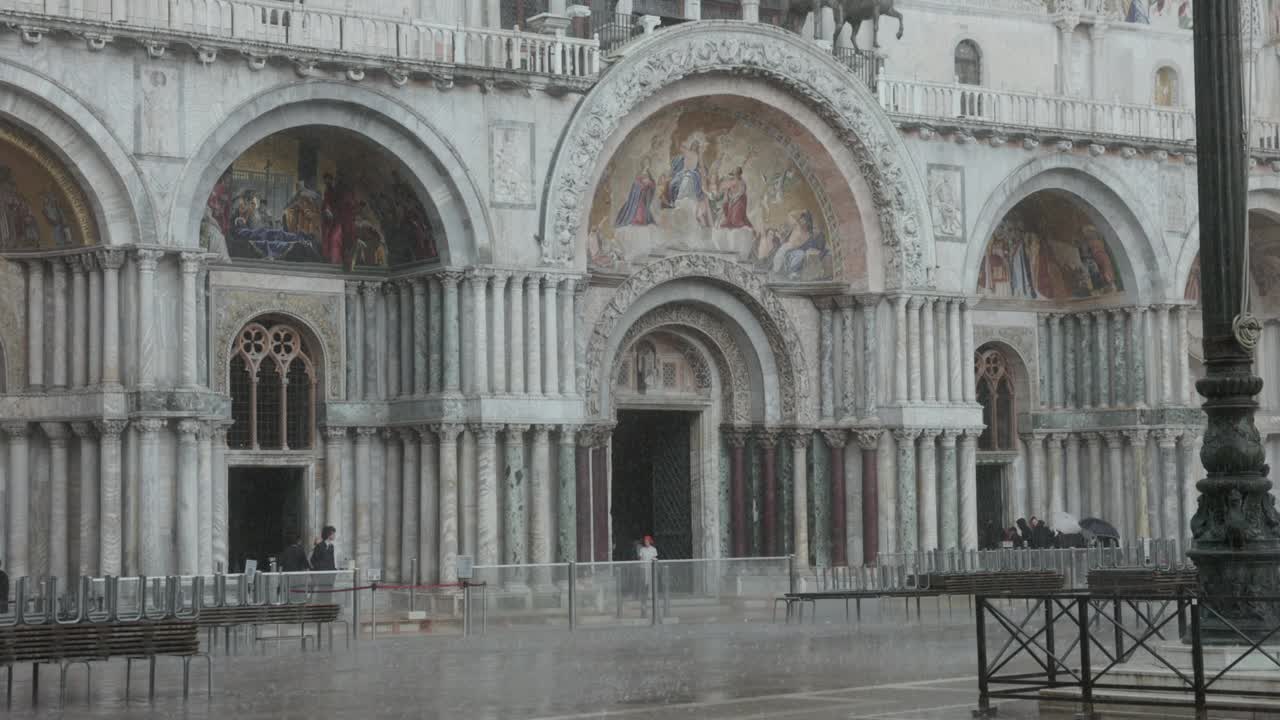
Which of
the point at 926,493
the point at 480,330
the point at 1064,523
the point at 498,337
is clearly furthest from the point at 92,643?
the point at 1064,523

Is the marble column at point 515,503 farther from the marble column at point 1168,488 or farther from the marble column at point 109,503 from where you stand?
the marble column at point 1168,488

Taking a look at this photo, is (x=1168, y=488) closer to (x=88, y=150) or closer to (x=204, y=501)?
(x=204, y=501)

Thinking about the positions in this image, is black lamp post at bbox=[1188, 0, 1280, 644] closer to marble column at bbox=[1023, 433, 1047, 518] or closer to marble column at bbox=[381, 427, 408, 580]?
marble column at bbox=[381, 427, 408, 580]

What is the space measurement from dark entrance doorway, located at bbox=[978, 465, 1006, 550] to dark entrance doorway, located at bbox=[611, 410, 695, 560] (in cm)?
774

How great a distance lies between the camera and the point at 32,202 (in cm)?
3070

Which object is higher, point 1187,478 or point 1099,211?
point 1099,211

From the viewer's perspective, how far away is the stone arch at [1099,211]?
40031 mm

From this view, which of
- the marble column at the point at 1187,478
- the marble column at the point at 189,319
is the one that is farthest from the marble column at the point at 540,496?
the marble column at the point at 1187,478

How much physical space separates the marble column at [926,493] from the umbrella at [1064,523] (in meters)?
3.59

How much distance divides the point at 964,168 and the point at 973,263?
185 cm

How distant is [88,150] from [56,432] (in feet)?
14.0

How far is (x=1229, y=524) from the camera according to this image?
1709 centimetres

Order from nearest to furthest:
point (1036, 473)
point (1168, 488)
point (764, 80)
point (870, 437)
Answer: point (764, 80) < point (870, 437) < point (1168, 488) < point (1036, 473)

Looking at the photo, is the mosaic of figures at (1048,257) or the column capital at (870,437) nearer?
the column capital at (870,437)
